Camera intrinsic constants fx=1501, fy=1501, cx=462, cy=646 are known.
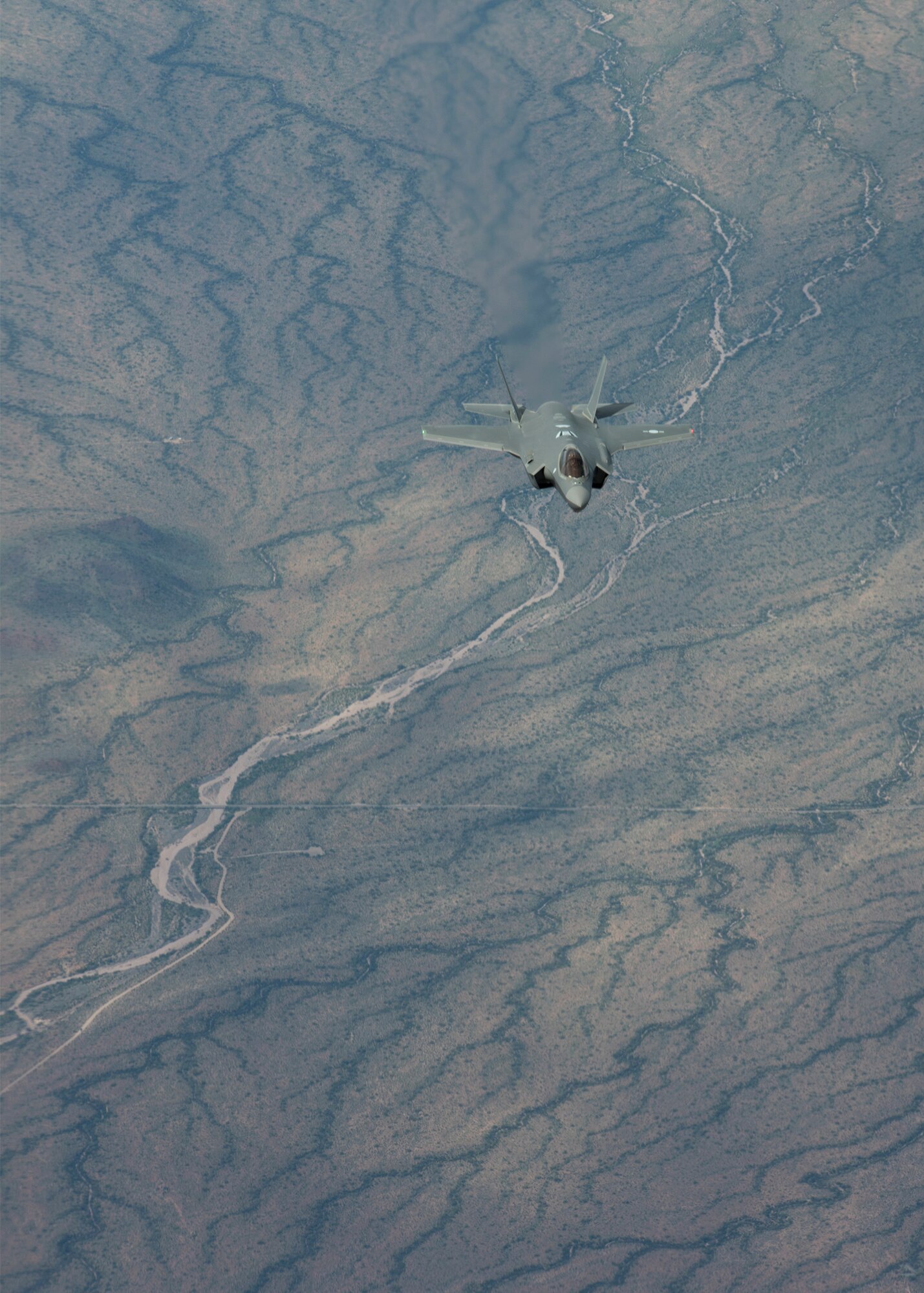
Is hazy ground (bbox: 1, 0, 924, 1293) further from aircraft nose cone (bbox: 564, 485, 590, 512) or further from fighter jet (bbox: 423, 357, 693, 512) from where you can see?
aircraft nose cone (bbox: 564, 485, 590, 512)

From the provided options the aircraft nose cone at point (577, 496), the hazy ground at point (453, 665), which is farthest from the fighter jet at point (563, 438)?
the hazy ground at point (453, 665)

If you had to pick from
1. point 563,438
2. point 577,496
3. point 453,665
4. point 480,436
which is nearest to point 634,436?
point 563,438

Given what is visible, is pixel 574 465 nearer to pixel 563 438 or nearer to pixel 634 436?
pixel 563 438

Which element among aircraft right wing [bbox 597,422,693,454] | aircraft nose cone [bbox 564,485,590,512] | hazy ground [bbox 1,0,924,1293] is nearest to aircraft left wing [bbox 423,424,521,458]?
aircraft right wing [bbox 597,422,693,454]

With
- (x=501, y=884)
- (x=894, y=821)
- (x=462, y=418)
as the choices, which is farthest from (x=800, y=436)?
(x=501, y=884)

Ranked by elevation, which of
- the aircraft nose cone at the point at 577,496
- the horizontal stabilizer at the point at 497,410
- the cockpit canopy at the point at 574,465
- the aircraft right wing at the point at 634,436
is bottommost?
the aircraft right wing at the point at 634,436

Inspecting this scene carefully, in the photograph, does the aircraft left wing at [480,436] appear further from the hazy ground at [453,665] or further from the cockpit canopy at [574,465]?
the hazy ground at [453,665]

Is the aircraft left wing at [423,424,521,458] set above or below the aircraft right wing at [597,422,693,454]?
above
